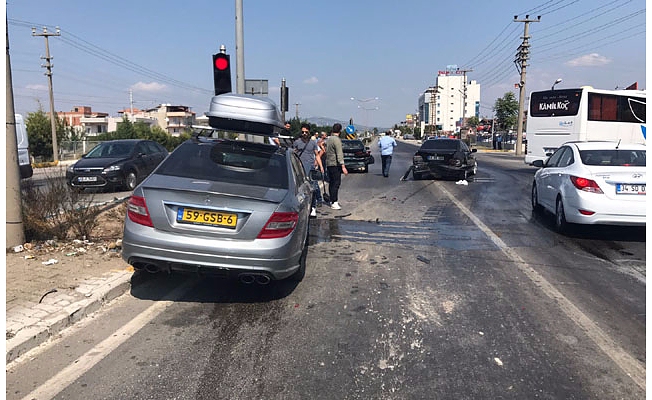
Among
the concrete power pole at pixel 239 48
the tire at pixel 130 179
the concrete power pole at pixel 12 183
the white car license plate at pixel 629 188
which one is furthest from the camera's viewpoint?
the tire at pixel 130 179

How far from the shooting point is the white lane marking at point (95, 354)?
3.32m

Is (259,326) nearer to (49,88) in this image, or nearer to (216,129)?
(216,129)

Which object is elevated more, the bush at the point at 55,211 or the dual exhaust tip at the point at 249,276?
the bush at the point at 55,211

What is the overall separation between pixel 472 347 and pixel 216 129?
424 centimetres

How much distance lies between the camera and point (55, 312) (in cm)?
445

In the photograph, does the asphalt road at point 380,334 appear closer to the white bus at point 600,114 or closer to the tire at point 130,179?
the tire at point 130,179

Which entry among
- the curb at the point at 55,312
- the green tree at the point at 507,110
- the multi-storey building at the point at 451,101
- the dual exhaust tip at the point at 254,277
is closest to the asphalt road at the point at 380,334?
the curb at the point at 55,312

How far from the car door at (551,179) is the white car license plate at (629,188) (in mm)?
1229

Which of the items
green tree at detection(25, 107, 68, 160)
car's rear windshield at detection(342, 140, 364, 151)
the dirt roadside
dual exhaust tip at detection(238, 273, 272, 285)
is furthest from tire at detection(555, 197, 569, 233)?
green tree at detection(25, 107, 68, 160)

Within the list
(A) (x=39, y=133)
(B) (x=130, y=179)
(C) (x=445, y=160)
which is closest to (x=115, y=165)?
(B) (x=130, y=179)

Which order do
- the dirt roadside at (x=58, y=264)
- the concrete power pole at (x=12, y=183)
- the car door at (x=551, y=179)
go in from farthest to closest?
the car door at (x=551, y=179) → the concrete power pole at (x=12, y=183) → the dirt roadside at (x=58, y=264)

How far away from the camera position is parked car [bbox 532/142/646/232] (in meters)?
7.56

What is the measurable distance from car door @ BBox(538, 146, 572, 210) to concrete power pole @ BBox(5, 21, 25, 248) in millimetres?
8224

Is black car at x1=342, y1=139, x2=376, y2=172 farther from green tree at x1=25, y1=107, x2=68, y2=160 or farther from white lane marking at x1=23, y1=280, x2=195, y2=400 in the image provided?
green tree at x1=25, y1=107, x2=68, y2=160
